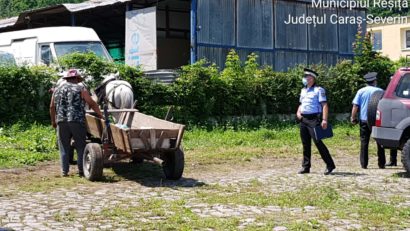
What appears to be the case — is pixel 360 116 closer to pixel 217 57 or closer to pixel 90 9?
pixel 217 57

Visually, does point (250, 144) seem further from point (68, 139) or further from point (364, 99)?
point (68, 139)

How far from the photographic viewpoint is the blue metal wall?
21016 millimetres

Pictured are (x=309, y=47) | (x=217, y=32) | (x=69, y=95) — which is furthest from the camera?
(x=309, y=47)

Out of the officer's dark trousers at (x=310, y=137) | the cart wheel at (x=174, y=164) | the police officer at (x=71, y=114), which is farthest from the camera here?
the officer's dark trousers at (x=310, y=137)

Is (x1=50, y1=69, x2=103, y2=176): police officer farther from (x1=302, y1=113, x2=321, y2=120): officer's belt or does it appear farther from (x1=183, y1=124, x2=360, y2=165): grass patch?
(x1=302, y1=113, x2=321, y2=120): officer's belt

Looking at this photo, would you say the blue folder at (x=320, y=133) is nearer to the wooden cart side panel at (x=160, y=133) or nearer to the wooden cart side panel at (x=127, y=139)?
the wooden cart side panel at (x=160, y=133)

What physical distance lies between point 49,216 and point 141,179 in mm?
3078

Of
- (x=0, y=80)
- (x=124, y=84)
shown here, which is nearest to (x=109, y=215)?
(x=124, y=84)

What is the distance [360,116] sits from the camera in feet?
37.2

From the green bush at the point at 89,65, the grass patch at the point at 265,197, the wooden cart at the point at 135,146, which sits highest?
the green bush at the point at 89,65

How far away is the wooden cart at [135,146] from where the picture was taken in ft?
29.3

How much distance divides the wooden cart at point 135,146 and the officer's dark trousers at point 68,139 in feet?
0.77

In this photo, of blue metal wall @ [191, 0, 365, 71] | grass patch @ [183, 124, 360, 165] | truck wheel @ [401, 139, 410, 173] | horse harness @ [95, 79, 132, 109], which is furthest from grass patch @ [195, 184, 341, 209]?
blue metal wall @ [191, 0, 365, 71]

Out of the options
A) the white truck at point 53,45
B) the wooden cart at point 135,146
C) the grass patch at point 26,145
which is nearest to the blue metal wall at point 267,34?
the white truck at point 53,45
